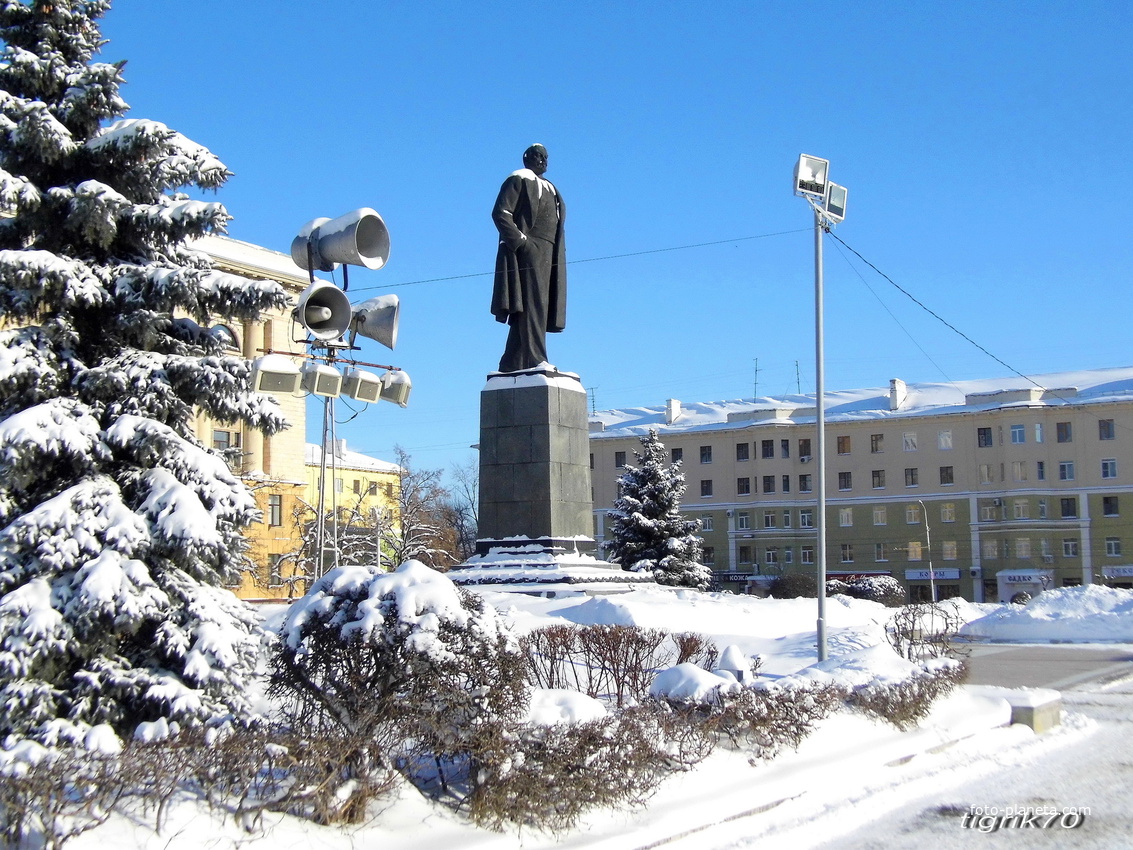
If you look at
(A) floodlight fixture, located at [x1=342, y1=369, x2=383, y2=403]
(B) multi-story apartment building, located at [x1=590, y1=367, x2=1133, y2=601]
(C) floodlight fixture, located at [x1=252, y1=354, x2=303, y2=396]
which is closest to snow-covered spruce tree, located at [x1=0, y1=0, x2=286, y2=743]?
(C) floodlight fixture, located at [x1=252, y1=354, x2=303, y2=396]

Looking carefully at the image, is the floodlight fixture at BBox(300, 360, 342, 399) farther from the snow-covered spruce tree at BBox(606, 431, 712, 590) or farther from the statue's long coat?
the snow-covered spruce tree at BBox(606, 431, 712, 590)

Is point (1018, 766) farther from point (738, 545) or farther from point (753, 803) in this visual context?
point (738, 545)

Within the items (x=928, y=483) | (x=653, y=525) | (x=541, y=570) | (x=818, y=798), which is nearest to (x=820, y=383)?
(x=541, y=570)

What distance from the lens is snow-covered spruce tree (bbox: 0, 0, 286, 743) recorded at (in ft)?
20.6

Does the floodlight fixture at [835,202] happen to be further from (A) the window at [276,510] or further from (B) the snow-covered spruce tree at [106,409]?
(A) the window at [276,510]

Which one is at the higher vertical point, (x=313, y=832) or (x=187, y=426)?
(x=187, y=426)

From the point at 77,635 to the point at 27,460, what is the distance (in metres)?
1.00

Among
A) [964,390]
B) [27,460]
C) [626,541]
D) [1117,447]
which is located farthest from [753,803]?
[964,390]

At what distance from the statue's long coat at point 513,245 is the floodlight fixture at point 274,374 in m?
7.95

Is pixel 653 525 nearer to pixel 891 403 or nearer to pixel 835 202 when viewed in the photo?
pixel 835 202

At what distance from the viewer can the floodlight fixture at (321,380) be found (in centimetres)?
1152

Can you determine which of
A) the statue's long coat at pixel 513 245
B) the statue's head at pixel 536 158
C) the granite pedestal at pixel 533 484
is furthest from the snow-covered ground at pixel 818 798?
the statue's head at pixel 536 158

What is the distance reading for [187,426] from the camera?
7410 mm

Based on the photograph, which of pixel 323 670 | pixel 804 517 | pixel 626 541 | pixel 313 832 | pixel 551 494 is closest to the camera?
pixel 313 832
